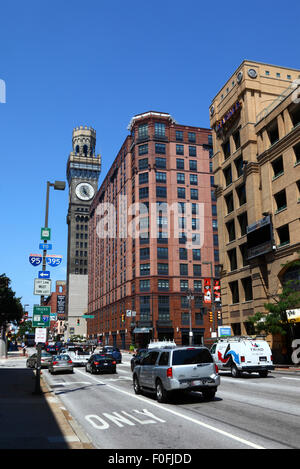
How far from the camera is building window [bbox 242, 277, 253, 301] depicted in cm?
4434

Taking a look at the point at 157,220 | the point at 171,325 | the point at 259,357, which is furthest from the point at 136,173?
the point at 259,357

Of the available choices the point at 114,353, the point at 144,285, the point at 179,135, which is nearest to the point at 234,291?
the point at 114,353

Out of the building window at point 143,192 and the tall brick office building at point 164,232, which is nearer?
the tall brick office building at point 164,232

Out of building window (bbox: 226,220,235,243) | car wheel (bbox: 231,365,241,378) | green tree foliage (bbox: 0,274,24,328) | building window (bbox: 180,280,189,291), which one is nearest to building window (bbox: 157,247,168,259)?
building window (bbox: 180,280,189,291)

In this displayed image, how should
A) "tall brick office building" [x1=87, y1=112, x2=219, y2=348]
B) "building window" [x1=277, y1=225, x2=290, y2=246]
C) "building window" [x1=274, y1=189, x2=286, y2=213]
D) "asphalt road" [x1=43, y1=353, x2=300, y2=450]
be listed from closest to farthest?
1. "asphalt road" [x1=43, y1=353, x2=300, y2=450]
2. "building window" [x1=277, y1=225, x2=290, y2=246]
3. "building window" [x1=274, y1=189, x2=286, y2=213]
4. "tall brick office building" [x1=87, y1=112, x2=219, y2=348]

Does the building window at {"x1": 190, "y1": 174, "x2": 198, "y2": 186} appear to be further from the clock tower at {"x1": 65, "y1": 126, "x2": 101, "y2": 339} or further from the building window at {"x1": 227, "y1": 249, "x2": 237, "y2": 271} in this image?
the clock tower at {"x1": 65, "y1": 126, "x2": 101, "y2": 339}

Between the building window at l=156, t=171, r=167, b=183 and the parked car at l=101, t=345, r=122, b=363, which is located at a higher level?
the building window at l=156, t=171, r=167, b=183

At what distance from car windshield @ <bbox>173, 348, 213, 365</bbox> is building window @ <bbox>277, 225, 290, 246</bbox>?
85.4 feet

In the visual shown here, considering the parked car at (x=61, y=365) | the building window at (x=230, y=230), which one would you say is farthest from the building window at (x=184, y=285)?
the parked car at (x=61, y=365)

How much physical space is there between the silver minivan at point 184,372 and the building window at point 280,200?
2739 cm

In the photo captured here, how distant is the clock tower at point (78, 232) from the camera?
16862 centimetres

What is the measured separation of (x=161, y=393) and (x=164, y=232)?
231ft

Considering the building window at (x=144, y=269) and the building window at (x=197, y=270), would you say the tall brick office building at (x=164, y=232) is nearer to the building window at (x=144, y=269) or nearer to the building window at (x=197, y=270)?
the building window at (x=144, y=269)

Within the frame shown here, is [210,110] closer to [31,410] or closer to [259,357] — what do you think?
[259,357]
